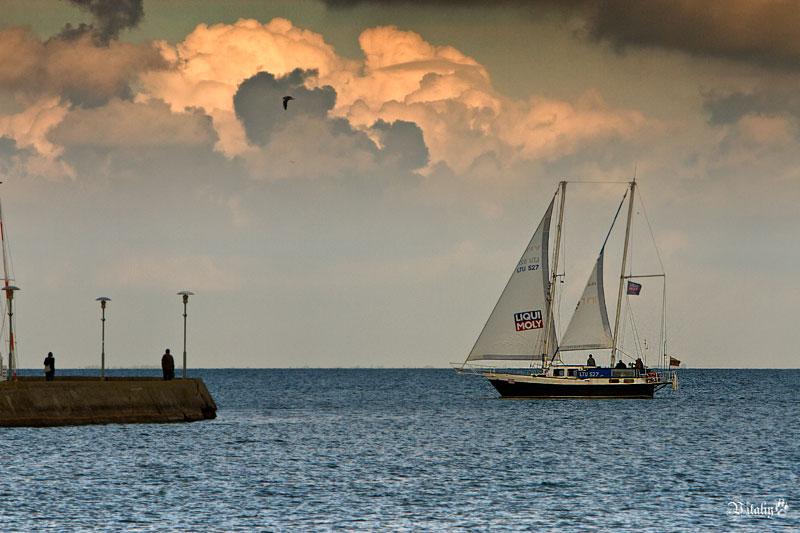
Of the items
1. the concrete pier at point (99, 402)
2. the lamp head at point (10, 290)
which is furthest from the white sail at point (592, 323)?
the lamp head at point (10, 290)

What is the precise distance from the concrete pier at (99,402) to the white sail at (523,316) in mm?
29218

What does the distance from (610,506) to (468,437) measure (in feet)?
79.7

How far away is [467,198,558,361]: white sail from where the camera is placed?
86750 mm

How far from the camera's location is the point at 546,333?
3445 inches

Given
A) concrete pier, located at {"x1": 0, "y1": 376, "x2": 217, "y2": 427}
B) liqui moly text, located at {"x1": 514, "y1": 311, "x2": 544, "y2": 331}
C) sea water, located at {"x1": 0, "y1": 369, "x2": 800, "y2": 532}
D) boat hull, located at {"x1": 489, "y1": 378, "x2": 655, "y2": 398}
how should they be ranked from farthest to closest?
liqui moly text, located at {"x1": 514, "y1": 311, "x2": 544, "y2": 331}, boat hull, located at {"x1": 489, "y1": 378, "x2": 655, "y2": 398}, concrete pier, located at {"x1": 0, "y1": 376, "x2": 217, "y2": 427}, sea water, located at {"x1": 0, "y1": 369, "x2": 800, "y2": 532}

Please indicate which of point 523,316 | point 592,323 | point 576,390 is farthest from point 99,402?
point 592,323

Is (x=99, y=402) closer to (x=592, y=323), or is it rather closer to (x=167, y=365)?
(x=167, y=365)

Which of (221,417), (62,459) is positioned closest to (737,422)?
(221,417)

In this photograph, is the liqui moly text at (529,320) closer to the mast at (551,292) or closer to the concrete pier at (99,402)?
the mast at (551,292)

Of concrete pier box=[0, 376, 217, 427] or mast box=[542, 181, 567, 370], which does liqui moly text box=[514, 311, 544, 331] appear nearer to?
mast box=[542, 181, 567, 370]

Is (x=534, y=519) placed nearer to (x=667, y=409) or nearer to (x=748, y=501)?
(x=748, y=501)

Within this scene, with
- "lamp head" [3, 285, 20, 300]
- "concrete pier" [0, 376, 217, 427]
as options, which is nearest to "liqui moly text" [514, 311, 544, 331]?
"concrete pier" [0, 376, 217, 427]

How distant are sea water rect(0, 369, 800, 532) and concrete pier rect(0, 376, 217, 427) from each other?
110cm

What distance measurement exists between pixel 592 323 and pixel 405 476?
159ft
